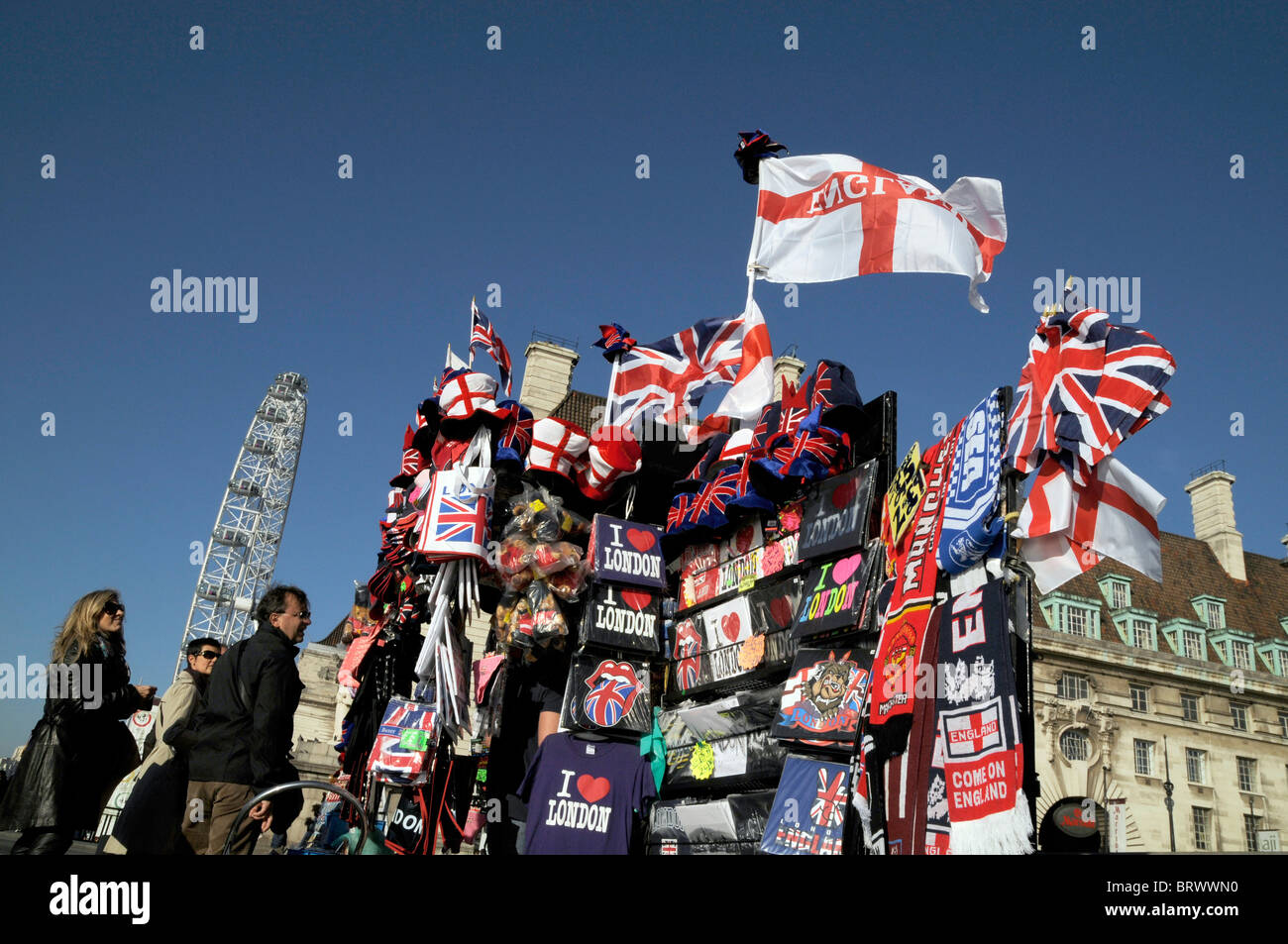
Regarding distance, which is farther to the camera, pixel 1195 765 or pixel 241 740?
pixel 1195 765

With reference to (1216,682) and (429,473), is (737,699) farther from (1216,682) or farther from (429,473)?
(1216,682)

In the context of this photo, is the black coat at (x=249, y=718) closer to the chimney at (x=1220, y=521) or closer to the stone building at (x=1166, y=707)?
the stone building at (x=1166, y=707)

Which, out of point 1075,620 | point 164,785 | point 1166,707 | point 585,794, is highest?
point 1075,620

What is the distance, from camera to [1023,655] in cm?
512

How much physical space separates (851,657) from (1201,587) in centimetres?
4384

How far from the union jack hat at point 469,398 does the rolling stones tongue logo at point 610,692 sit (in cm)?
271

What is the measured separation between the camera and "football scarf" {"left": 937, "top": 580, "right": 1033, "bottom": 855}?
4816mm

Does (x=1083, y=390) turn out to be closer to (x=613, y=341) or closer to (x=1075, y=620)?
(x=613, y=341)

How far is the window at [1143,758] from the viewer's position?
36.7 m

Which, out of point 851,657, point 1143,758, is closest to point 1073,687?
point 1143,758

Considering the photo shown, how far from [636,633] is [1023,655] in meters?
3.96

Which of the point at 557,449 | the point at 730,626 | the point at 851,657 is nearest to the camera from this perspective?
the point at 851,657

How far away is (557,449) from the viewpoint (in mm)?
9430
